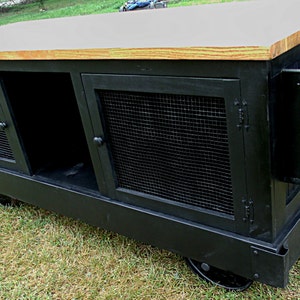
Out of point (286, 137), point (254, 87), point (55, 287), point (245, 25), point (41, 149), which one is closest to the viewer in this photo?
point (254, 87)

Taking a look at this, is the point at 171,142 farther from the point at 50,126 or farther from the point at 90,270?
the point at 50,126

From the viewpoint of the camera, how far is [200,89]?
1.16 meters

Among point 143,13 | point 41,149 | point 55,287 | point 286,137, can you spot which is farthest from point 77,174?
point 286,137

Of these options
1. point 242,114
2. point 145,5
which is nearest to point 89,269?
point 242,114

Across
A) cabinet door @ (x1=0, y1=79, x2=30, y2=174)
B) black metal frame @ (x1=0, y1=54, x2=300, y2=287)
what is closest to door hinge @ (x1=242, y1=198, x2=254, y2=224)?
black metal frame @ (x1=0, y1=54, x2=300, y2=287)

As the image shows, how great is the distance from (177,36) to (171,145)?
0.36 metres

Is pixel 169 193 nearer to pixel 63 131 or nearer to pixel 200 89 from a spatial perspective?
pixel 200 89

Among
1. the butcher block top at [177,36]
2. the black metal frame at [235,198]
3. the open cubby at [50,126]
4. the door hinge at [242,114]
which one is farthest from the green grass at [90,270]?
the butcher block top at [177,36]

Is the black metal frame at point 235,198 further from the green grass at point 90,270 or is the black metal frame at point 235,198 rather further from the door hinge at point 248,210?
the green grass at point 90,270

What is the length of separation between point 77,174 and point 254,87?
3.65 ft

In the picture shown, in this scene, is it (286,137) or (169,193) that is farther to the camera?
(169,193)

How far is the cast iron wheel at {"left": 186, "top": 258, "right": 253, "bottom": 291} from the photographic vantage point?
152 cm

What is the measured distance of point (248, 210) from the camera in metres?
1.25

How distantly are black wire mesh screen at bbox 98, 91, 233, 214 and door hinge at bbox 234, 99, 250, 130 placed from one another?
59mm
